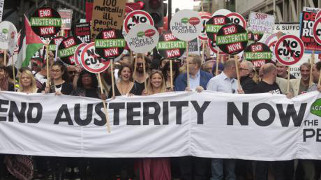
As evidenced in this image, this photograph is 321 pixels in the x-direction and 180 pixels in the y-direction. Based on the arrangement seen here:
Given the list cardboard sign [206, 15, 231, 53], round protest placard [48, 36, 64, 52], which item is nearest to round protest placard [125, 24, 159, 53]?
cardboard sign [206, 15, 231, 53]

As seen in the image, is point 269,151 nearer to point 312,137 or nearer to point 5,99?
point 312,137

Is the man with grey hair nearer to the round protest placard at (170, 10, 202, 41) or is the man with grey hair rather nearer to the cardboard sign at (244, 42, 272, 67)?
the cardboard sign at (244, 42, 272, 67)

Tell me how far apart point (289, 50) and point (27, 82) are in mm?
3772

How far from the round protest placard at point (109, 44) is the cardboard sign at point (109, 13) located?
42.9 inches

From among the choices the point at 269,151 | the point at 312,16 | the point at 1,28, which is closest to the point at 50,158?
the point at 1,28

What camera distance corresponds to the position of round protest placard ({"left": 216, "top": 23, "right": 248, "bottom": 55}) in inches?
338

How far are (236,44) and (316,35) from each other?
46.0 inches

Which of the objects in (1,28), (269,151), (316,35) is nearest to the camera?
(269,151)

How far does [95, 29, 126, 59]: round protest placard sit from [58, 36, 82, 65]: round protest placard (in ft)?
4.48

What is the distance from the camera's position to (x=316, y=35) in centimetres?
875

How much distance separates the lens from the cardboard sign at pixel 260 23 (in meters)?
14.0

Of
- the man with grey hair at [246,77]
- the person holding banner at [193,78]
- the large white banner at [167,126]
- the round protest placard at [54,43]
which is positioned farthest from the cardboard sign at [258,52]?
the round protest placard at [54,43]

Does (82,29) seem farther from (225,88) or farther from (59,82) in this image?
(225,88)

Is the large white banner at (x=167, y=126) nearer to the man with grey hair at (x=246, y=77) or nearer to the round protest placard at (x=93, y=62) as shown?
the round protest placard at (x=93, y=62)
